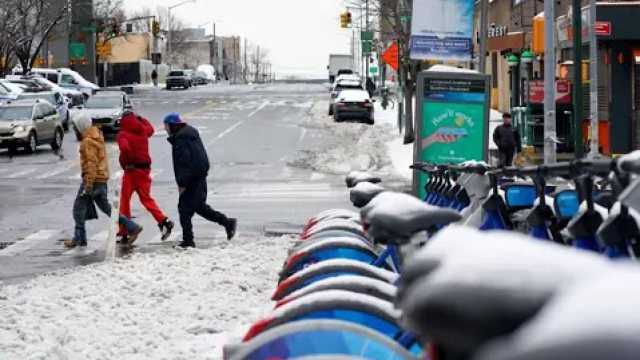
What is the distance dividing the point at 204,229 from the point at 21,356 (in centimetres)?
963

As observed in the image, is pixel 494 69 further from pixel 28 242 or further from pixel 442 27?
pixel 28 242

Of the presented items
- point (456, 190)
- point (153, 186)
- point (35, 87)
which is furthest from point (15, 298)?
point (35, 87)

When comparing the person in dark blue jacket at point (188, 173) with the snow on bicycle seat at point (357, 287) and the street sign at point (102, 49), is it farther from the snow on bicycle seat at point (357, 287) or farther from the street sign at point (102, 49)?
the street sign at point (102, 49)

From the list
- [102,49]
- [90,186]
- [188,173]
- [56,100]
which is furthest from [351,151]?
[102,49]

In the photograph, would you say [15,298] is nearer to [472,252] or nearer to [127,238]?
[127,238]

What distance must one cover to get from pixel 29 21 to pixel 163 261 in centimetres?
6291

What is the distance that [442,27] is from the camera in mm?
19797

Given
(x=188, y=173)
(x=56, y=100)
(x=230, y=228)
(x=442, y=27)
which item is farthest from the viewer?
(x=56, y=100)

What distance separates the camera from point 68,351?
23.5ft

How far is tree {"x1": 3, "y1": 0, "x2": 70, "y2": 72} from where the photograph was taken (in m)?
63.6

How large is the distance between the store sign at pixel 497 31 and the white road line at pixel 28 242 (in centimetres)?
3585

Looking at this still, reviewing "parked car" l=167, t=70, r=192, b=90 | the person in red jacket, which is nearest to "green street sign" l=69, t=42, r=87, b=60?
"parked car" l=167, t=70, r=192, b=90

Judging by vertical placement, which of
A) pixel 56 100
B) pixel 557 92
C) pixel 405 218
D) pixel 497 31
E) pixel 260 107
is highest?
pixel 497 31

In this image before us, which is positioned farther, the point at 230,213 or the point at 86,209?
the point at 230,213
